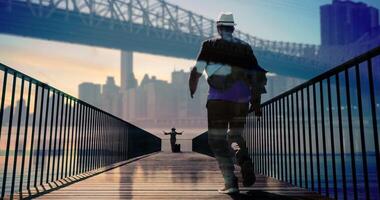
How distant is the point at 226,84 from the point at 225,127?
0.44 metres

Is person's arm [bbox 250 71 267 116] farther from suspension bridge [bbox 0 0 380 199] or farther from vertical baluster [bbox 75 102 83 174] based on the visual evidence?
vertical baluster [bbox 75 102 83 174]

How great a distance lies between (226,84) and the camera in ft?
12.0

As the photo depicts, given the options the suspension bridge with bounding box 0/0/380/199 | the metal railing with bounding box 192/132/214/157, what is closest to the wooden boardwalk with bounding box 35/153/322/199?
the suspension bridge with bounding box 0/0/380/199

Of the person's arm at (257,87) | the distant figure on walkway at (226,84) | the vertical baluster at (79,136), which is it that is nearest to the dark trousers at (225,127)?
the distant figure on walkway at (226,84)

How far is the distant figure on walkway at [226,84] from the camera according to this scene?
368 cm

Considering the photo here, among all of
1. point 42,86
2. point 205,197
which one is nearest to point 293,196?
point 205,197

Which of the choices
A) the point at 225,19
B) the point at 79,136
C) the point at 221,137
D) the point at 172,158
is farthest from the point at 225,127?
the point at 172,158

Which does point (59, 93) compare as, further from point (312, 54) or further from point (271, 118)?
point (312, 54)

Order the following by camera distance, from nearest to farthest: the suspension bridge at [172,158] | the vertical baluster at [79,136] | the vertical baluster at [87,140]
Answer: the suspension bridge at [172,158] < the vertical baluster at [79,136] < the vertical baluster at [87,140]

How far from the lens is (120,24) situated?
56.4m

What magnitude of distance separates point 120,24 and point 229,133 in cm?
5477

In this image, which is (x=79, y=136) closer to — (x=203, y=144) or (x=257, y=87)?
(x=257, y=87)

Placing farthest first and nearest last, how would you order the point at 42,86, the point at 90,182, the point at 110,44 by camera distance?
the point at 110,44
the point at 90,182
the point at 42,86

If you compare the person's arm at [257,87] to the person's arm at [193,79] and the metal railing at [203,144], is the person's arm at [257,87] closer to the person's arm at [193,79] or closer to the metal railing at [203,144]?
the person's arm at [193,79]
